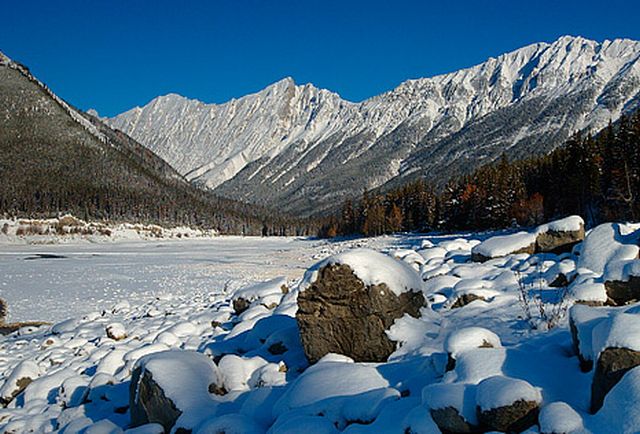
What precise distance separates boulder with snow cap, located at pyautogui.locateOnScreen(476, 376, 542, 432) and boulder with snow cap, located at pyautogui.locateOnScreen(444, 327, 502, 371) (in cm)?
107

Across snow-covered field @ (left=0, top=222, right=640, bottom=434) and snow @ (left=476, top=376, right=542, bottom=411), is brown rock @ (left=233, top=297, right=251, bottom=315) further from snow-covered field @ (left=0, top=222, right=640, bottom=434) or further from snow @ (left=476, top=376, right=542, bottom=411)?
snow @ (left=476, top=376, right=542, bottom=411)

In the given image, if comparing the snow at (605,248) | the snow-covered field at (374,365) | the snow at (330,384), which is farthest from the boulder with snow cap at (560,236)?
the snow at (330,384)

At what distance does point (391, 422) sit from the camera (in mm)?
4852

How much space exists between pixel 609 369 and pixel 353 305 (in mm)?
4261

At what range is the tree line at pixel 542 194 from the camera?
150ft

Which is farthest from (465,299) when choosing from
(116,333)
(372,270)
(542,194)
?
(542,194)

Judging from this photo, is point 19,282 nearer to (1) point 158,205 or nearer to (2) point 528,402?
(2) point 528,402

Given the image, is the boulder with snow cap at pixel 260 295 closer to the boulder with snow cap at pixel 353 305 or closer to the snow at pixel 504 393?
the boulder with snow cap at pixel 353 305

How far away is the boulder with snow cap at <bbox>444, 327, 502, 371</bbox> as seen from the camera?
560cm

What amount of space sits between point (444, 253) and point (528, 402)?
51.0 ft

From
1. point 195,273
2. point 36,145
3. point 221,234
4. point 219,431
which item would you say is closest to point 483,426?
point 219,431

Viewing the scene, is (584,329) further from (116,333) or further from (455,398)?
(116,333)

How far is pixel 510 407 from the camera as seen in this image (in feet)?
14.3

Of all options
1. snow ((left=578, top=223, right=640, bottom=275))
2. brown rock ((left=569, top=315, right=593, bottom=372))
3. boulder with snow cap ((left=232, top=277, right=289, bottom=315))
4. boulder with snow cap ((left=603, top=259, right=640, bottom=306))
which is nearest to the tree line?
snow ((left=578, top=223, right=640, bottom=275))
